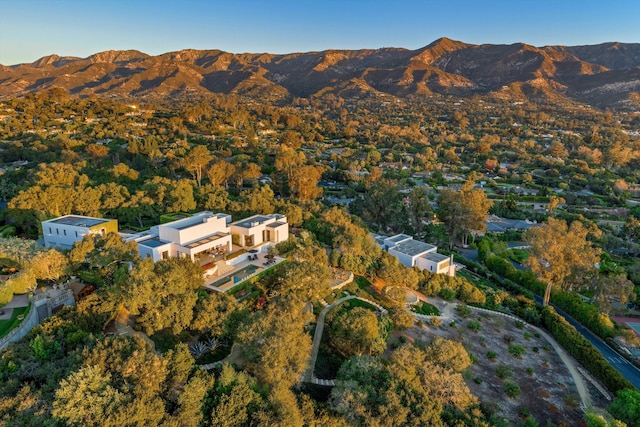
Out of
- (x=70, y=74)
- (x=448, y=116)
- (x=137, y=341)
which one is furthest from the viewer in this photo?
(x=70, y=74)

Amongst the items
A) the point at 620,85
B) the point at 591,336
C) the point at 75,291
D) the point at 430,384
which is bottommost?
the point at 591,336

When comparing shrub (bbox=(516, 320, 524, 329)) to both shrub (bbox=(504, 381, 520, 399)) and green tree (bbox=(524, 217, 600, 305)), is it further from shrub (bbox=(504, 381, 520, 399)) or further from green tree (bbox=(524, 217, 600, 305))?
shrub (bbox=(504, 381, 520, 399))

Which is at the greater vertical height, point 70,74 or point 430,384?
point 70,74

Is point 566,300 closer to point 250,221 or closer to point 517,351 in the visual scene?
point 517,351

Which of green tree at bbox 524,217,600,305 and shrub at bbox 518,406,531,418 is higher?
green tree at bbox 524,217,600,305

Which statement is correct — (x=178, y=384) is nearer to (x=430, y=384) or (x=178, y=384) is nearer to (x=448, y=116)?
(x=430, y=384)

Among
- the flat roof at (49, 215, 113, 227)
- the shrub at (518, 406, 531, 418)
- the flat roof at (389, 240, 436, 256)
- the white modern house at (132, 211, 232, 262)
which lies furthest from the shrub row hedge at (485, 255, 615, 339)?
the flat roof at (49, 215, 113, 227)

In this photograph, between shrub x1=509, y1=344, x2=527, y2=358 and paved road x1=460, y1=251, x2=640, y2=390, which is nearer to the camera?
paved road x1=460, y1=251, x2=640, y2=390

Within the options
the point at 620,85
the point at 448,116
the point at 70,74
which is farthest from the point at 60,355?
the point at 70,74

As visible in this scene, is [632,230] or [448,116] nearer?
[632,230]
